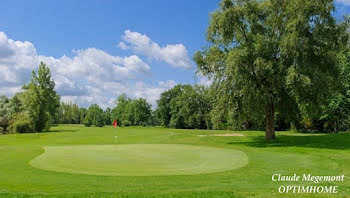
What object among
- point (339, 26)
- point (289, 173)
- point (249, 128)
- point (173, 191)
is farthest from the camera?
point (249, 128)

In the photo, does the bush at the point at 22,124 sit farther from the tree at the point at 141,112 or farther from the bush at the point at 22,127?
the tree at the point at 141,112

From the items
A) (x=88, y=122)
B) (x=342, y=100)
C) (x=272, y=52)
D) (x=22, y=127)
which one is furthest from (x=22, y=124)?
(x=88, y=122)

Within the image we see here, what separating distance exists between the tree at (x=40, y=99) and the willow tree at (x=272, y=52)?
4633 centimetres

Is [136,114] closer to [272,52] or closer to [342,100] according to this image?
[342,100]

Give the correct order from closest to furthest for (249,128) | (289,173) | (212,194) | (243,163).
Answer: (212,194), (289,173), (243,163), (249,128)

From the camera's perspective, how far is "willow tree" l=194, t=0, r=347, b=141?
24828 mm

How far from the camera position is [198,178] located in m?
11.5

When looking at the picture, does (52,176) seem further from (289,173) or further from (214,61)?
(214,61)

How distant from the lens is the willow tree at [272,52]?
24.8 m

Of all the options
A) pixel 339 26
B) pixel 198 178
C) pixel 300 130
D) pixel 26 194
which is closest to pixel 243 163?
pixel 198 178

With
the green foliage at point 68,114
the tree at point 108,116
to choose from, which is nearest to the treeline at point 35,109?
the tree at point 108,116

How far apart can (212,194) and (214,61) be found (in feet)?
71.9

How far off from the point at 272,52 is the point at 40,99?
5350cm

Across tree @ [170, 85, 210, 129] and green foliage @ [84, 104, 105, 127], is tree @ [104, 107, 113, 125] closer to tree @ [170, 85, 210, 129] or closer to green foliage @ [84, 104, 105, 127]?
green foliage @ [84, 104, 105, 127]
